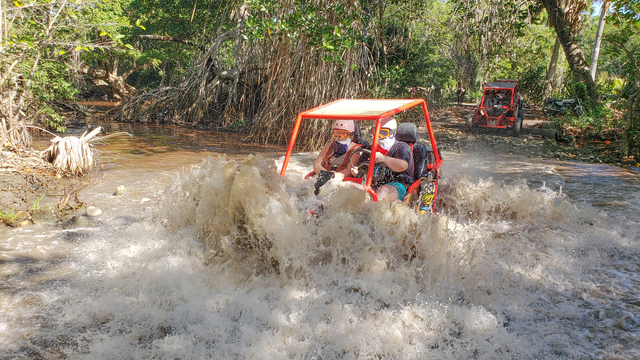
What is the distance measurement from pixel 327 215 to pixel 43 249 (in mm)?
2684

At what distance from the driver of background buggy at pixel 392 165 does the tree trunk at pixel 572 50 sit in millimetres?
11690

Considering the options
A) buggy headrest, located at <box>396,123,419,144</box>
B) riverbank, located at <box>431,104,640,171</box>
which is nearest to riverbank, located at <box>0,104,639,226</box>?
riverbank, located at <box>431,104,640,171</box>

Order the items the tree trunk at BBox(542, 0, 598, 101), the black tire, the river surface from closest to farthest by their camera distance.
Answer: the river surface, the black tire, the tree trunk at BBox(542, 0, 598, 101)

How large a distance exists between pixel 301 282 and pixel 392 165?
4.59 ft

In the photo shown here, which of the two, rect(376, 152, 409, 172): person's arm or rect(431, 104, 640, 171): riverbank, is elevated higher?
rect(376, 152, 409, 172): person's arm

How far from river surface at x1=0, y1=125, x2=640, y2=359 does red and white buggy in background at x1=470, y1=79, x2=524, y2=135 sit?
321 inches

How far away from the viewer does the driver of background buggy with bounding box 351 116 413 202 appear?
4148 millimetres

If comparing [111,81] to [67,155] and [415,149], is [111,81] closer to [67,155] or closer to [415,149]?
[67,155]

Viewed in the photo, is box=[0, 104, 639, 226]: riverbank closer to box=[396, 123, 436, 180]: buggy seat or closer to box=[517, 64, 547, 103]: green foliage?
box=[517, 64, 547, 103]: green foliage

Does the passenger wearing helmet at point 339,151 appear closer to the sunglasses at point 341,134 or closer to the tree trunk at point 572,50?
the sunglasses at point 341,134

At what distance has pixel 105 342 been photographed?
2787 millimetres

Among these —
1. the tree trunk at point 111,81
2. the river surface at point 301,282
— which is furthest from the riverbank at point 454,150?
the tree trunk at point 111,81

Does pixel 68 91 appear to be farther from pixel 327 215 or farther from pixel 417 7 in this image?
pixel 417 7

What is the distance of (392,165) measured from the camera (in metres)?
4.18
